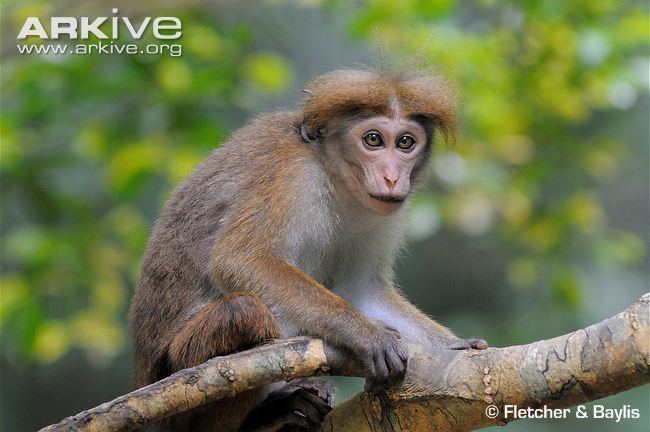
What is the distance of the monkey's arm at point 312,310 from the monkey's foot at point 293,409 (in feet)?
1.39

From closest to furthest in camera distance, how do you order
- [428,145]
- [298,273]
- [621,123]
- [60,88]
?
[298,273], [428,145], [60,88], [621,123]

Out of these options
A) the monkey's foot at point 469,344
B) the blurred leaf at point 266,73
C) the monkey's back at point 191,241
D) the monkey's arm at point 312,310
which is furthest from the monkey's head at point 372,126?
the blurred leaf at point 266,73

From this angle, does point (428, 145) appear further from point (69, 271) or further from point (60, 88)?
point (69, 271)

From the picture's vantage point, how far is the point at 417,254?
17016 millimetres

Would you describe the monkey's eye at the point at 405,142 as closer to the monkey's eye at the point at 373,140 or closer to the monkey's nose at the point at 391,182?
the monkey's eye at the point at 373,140

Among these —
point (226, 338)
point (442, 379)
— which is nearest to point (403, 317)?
point (226, 338)

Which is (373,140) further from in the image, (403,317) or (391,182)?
(403,317)

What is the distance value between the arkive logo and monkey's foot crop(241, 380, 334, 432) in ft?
20.3

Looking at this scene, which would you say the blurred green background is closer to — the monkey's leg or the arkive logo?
the arkive logo

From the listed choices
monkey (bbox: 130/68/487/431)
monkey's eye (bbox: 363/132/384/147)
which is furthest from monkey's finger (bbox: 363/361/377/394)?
monkey's eye (bbox: 363/132/384/147)

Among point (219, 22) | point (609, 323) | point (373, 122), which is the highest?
point (219, 22)

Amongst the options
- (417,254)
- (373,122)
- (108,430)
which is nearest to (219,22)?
(417,254)

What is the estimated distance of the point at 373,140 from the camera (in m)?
7.06

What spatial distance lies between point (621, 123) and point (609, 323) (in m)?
13.0
